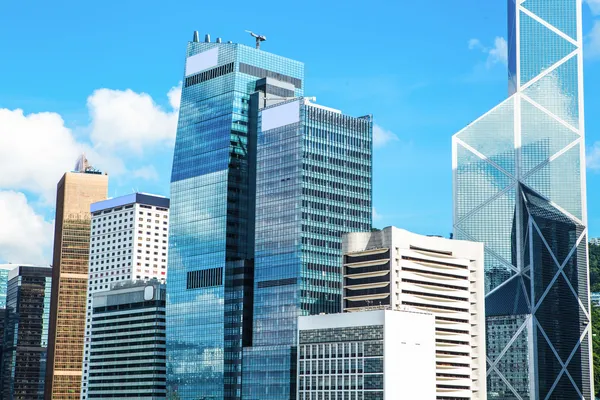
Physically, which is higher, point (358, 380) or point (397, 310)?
point (397, 310)

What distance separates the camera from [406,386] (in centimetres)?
19362

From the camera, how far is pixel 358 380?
642 feet

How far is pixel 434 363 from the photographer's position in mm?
199500

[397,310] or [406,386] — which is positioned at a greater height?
[397,310]

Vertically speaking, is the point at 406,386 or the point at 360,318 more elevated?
the point at 360,318

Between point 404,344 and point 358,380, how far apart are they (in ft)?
37.0

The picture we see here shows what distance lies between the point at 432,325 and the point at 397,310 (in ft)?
25.3

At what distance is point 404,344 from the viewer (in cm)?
19425

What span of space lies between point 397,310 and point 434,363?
12.8 meters

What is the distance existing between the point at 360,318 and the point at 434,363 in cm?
1726

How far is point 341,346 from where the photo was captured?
200 m

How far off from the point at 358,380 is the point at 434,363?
51.7 feet
